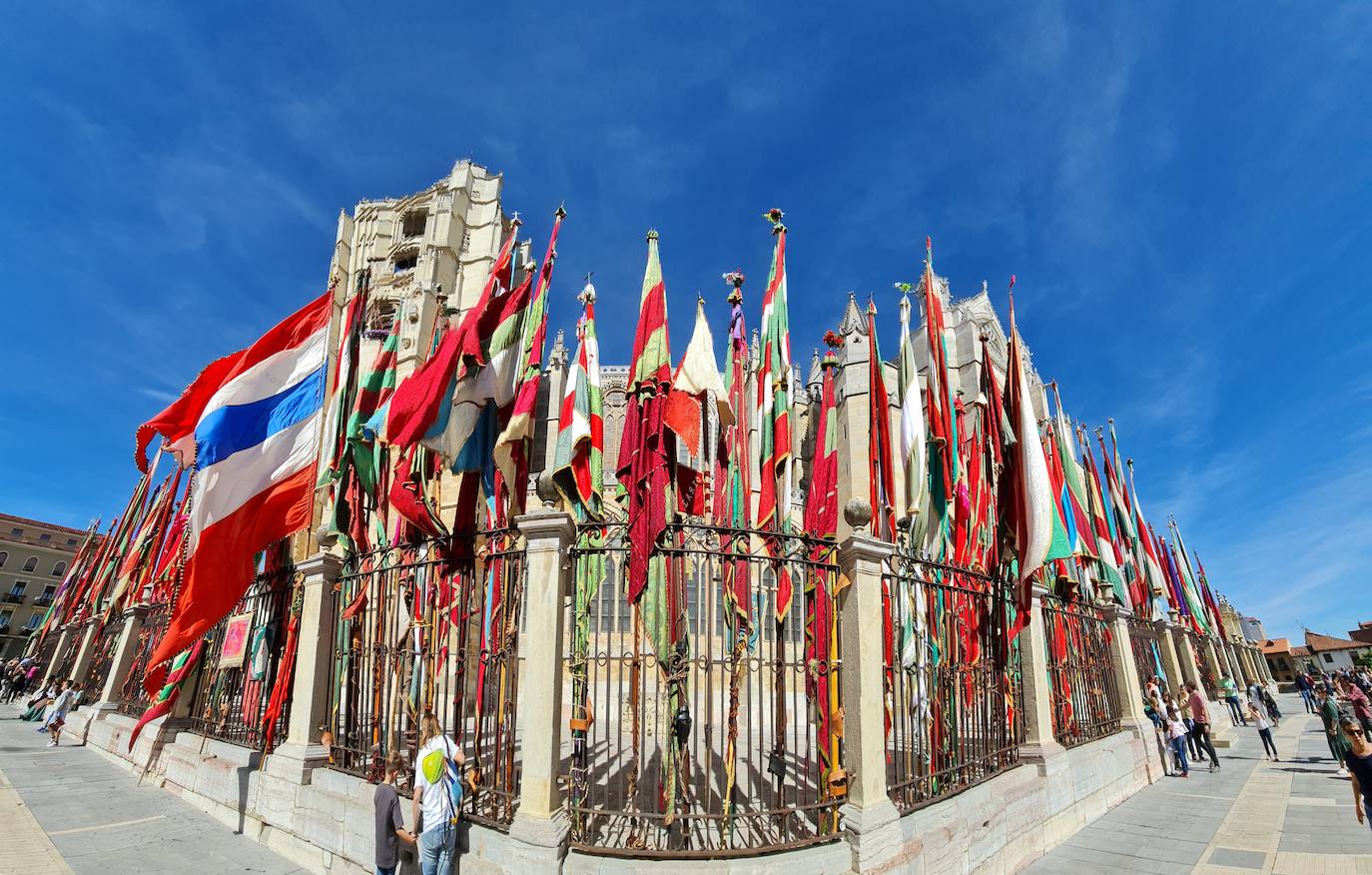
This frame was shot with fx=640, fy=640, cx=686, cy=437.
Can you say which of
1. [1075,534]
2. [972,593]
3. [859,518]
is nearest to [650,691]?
[1075,534]

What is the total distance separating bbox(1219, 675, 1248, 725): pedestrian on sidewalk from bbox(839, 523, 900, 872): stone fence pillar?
20.6m

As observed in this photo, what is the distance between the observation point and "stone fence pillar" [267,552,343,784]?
677 cm

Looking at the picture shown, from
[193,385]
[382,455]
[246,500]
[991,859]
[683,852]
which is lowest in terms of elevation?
[991,859]

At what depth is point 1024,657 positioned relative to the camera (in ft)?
25.8

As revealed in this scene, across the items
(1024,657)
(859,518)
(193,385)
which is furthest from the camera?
(193,385)

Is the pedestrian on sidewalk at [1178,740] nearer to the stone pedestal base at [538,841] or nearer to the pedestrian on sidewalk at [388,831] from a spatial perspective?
the stone pedestal base at [538,841]

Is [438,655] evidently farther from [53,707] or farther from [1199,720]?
[53,707]

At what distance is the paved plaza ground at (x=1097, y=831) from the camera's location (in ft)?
20.2

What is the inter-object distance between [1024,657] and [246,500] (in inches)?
391

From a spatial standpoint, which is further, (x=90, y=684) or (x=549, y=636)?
(x=90, y=684)

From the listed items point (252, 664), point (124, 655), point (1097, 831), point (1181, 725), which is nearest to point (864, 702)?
point (1097, 831)

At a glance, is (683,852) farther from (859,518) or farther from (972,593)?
(972,593)

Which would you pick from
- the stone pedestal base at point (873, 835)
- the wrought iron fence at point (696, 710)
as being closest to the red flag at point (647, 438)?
the wrought iron fence at point (696, 710)

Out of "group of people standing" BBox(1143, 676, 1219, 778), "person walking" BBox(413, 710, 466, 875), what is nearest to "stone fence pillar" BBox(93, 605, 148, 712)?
"person walking" BBox(413, 710, 466, 875)
